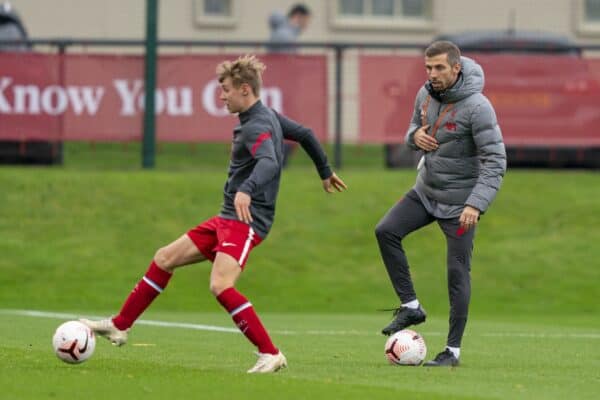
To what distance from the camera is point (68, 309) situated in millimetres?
17672

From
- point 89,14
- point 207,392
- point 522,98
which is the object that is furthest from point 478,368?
point 89,14

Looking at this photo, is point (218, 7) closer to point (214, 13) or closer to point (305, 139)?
point (214, 13)

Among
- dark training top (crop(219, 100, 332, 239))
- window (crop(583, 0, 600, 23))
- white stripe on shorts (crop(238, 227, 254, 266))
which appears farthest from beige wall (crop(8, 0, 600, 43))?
white stripe on shorts (crop(238, 227, 254, 266))

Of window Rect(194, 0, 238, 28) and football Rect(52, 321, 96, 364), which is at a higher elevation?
window Rect(194, 0, 238, 28)

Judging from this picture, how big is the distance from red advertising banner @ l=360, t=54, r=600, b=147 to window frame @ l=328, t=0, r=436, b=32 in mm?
14258

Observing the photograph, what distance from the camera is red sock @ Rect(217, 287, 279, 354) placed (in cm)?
1028

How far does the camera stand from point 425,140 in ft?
37.7

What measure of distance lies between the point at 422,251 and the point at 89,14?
16138 mm

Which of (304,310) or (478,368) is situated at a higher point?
(478,368)

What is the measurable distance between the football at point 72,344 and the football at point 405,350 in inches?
76.1

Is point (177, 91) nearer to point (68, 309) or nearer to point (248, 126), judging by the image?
point (68, 309)

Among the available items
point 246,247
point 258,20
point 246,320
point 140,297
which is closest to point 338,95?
point 140,297

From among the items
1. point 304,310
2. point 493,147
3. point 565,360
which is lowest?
point 304,310

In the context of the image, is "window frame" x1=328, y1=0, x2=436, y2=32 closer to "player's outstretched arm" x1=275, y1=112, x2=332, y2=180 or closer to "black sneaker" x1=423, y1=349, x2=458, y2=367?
"player's outstretched arm" x1=275, y1=112, x2=332, y2=180
